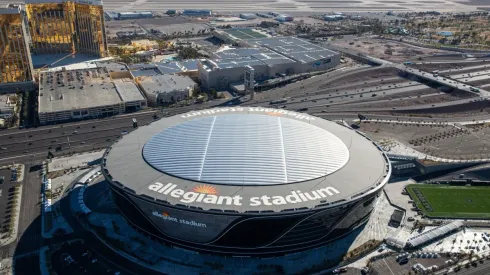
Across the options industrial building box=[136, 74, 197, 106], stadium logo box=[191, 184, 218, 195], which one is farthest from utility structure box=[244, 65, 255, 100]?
stadium logo box=[191, 184, 218, 195]

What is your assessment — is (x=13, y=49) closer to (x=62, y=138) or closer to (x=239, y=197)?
(x=62, y=138)

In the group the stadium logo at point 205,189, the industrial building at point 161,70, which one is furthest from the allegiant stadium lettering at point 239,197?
the industrial building at point 161,70

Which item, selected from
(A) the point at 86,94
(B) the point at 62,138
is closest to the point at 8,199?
(B) the point at 62,138

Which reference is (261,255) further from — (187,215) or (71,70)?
(71,70)

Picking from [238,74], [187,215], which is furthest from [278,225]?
[238,74]

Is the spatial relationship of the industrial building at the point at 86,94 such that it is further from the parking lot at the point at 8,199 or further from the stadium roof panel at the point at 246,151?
the stadium roof panel at the point at 246,151

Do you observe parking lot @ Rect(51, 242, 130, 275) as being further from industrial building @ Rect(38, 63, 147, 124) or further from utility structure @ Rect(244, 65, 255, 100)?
utility structure @ Rect(244, 65, 255, 100)
